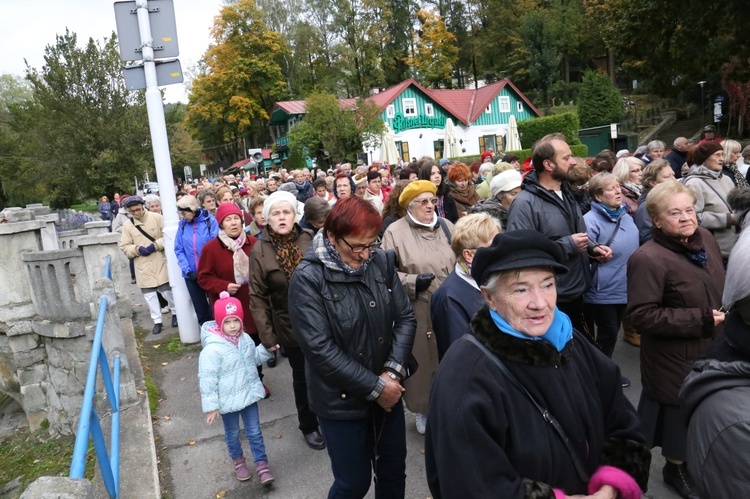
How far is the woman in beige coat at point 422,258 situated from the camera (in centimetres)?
418

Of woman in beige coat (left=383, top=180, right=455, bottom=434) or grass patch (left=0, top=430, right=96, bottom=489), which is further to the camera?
grass patch (left=0, top=430, right=96, bottom=489)

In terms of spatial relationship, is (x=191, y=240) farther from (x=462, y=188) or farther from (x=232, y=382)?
(x=462, y=188)

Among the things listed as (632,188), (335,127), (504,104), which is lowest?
(632,188)

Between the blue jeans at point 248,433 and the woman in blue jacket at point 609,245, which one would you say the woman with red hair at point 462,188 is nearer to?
the woman in blue jacket at point 609,245

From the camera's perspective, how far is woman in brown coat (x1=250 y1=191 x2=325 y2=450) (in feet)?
14.4

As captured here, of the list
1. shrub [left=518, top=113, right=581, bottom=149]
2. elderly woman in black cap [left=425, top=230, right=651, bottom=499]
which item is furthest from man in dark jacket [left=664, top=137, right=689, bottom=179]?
shrub [left=518, top=113, right=581, bottom=149]

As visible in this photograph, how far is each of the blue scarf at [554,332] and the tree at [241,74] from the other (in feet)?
159

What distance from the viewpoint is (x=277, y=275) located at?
4.38m

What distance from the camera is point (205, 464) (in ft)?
14.6

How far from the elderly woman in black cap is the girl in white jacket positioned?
2332 millimetres

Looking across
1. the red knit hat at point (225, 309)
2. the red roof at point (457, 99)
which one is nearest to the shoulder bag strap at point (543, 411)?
the red knit hat at point (225, 309)

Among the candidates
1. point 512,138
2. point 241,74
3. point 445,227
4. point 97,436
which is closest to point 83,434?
point 97,436

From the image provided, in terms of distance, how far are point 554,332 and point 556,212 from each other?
2.60 m

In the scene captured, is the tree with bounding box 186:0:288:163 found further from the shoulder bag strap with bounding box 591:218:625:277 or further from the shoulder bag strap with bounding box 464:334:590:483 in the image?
the shoulder bag strap with bounding box 464:334:590:483
